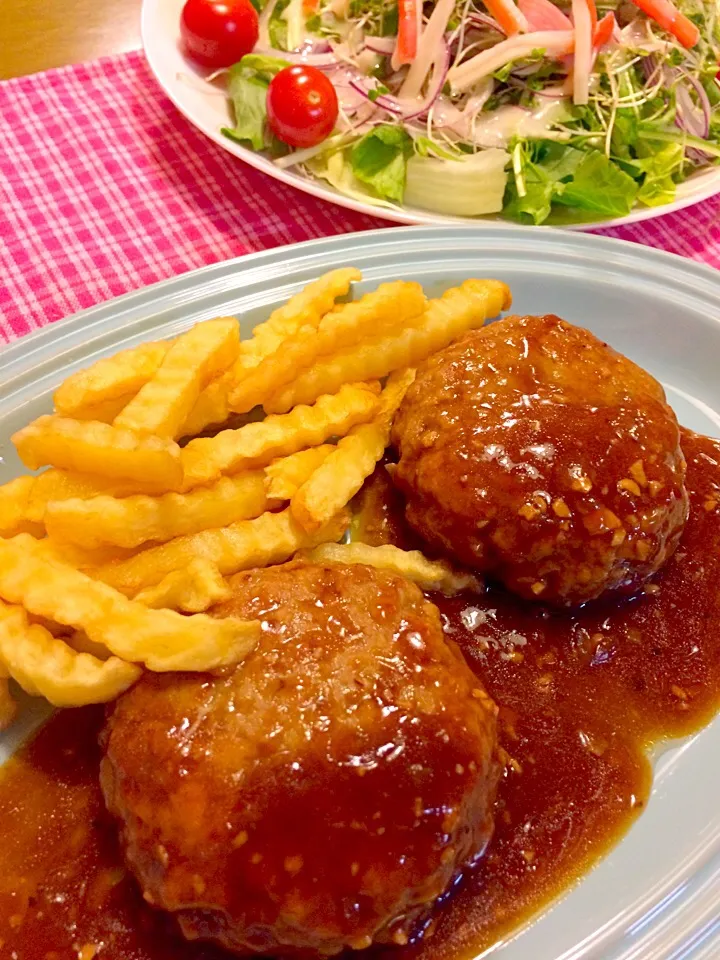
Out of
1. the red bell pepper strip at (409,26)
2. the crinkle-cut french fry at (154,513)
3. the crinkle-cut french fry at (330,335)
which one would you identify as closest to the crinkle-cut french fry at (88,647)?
the crinkle-cut french fry at (154,513)

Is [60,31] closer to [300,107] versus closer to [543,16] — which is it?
[300,107]

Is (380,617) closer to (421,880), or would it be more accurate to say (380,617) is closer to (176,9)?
(421,880)

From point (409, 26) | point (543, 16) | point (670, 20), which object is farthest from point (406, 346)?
point (670, 20)

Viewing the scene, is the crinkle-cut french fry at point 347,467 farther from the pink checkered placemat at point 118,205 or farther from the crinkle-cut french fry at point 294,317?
the pink checkered placemat at point 118,205

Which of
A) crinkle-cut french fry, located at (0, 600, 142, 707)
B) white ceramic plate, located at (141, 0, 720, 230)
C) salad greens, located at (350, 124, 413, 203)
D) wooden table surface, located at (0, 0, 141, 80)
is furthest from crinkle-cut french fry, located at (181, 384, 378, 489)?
wooden table surface, located at (0, 0, 141, 80)

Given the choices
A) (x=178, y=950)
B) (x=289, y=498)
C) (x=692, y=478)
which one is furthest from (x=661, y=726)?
(x=178, y=950)

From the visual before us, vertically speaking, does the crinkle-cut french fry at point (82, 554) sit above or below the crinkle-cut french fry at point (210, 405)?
below
